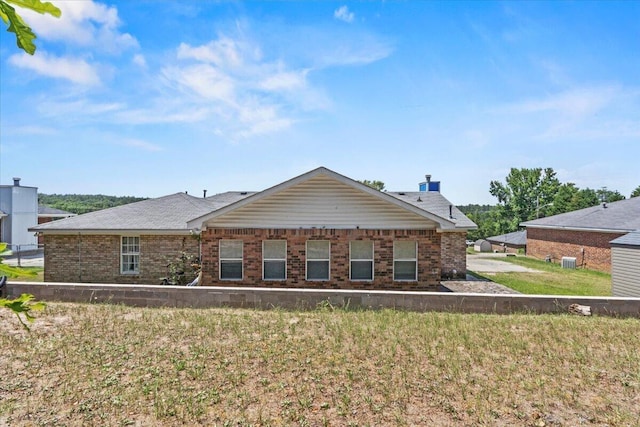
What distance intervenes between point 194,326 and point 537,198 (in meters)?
68.9

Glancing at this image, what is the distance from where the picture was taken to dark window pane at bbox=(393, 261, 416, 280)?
45.7 feet

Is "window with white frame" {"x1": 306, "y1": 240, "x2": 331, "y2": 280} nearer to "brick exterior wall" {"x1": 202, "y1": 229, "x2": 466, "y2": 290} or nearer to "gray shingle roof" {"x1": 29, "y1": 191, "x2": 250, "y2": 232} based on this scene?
"brick exterior wall" {"x1": 202, "y1": 229, "x2": 466, "y2": 290}

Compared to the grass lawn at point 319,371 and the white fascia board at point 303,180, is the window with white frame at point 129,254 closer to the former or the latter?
the white fascia board at point 303,180

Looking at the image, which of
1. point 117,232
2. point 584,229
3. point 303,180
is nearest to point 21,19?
point 303,180

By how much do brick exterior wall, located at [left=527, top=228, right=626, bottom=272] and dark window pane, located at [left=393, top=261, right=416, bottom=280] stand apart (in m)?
16.2

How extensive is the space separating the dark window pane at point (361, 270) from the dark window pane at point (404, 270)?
90 cm

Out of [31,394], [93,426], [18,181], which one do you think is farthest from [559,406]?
[18,181]

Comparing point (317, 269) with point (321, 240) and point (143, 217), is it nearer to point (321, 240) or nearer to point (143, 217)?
point (321, 240)

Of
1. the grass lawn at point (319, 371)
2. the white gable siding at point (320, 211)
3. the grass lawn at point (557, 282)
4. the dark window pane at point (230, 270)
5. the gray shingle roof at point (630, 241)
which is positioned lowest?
the grass lawn at point (557, 282)

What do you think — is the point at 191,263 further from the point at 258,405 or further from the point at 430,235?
the point at 258,405

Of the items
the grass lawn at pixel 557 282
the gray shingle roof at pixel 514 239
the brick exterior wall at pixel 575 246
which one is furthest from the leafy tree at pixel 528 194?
the grass lawn at pixel 557 282

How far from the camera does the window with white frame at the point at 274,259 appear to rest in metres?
13.9

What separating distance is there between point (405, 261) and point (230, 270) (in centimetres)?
625

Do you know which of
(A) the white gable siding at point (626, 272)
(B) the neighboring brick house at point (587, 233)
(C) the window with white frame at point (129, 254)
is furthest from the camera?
(B) the neighboring brick house at point (587, 233)
